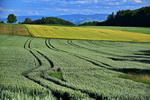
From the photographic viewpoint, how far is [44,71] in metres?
16.9

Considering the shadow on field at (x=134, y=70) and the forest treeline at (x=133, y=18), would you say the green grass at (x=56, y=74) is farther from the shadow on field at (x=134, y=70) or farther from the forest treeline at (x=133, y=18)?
the forest treeline at (x=133, y=18)

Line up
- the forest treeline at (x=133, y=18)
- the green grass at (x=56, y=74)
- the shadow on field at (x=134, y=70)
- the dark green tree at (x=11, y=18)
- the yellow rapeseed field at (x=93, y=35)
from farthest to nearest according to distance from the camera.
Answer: the dark green tree at (x=11, y=18) < the forest treeline at (x=133, y=18) < the yellow rapeseed field at (x=93, y=35) < the shadow on field at (x=134, y=70) < the green grass at (x=56, y=74)

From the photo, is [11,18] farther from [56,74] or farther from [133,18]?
[56,74]

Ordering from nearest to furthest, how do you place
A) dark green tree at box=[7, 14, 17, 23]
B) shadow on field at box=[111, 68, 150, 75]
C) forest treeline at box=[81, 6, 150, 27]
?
1. shadow on field at box=[111, 68, 150, 75]
2. forest treeline at box=[81, 6, 150, 27]
3. dark green tree at box=[7, 14, 17, 23]

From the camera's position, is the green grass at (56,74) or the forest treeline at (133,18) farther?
the forest treeline at (133,18)

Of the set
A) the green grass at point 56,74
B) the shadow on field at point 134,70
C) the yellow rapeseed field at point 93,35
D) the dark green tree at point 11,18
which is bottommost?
the shadow on field at point 134,70

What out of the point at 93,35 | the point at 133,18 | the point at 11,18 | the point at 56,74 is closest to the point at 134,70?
the point at 56,74

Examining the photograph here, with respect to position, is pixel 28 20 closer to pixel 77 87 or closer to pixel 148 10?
pixel 148 10

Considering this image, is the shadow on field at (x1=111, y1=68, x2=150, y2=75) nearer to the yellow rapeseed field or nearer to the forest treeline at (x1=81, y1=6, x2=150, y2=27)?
the yellow rapeseed field

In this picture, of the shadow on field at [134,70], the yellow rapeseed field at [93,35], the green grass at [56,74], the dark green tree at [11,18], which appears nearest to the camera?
the green grass at [56,74]

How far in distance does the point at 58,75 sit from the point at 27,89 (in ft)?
15.6

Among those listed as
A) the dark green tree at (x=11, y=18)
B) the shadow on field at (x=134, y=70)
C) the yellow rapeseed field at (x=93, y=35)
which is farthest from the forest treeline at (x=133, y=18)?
the shadow on field at (x=134, y=70)

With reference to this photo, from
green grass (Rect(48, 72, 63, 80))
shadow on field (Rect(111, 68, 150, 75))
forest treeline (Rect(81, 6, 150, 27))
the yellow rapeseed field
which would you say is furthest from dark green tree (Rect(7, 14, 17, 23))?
green grass (Rect(48, 72, 63, 80))

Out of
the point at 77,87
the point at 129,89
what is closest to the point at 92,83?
the point at 77,87
